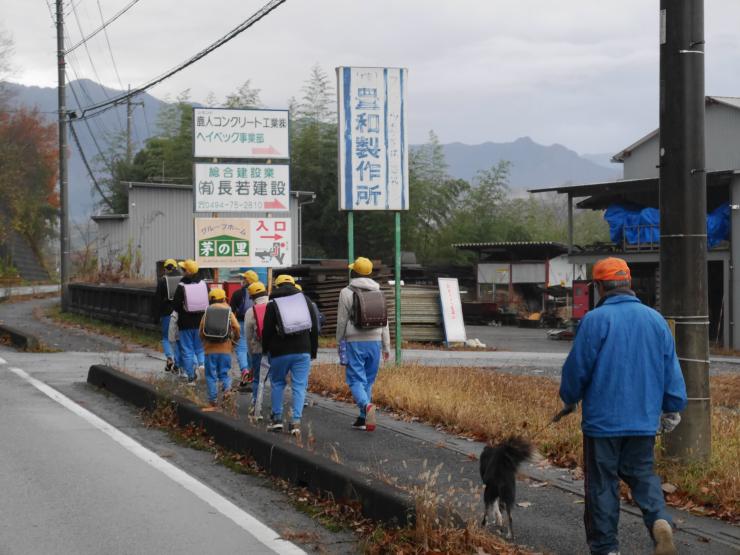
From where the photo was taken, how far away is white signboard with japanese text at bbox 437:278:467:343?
85.5ft

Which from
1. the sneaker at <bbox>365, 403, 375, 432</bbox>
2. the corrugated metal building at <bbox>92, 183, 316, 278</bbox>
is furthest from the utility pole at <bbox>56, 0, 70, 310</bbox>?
the sneaker at <bbox>365, 403, 375, 432</bbox>

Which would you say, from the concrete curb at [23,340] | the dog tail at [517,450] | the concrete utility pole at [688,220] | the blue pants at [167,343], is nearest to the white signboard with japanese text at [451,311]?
the concrete curb at [23,340]

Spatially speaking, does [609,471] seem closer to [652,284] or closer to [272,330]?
[272,330]

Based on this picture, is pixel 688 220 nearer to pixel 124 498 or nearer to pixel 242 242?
pixel 124 498

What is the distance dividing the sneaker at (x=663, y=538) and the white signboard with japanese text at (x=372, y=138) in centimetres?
1116

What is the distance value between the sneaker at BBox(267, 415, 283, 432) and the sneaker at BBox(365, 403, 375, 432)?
0.92 m

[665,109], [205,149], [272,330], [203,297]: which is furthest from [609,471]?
[205,149]

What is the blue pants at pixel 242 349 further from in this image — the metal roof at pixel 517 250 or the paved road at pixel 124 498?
the metal roof at pixel 517 250

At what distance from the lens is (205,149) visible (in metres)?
20.4

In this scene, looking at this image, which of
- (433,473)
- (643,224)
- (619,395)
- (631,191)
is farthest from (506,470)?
→ (631,191)

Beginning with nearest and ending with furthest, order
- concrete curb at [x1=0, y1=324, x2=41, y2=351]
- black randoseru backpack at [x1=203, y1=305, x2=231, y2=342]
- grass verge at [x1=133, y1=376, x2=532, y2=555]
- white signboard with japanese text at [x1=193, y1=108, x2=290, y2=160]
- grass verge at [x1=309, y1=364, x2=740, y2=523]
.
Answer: grass verge at [x1=133, y1=376, x2=532, y2=555], grass verge at [x1=309, y1=364, x2=740, y2=523], black randoseru backpack at [x1=203, y1=305, x2=231, y2=342], white signboard with japanese text at [x1=193, y1=108, x2=290, y2=160], concrete curb at [x1=0, y1=324, x2=41, y2=351]

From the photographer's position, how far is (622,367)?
223 inches

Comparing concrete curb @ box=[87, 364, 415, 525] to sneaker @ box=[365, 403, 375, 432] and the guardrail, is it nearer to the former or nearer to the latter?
sneaker @ box=[365, 403, 375, 432]

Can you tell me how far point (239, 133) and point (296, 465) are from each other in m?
13.5
